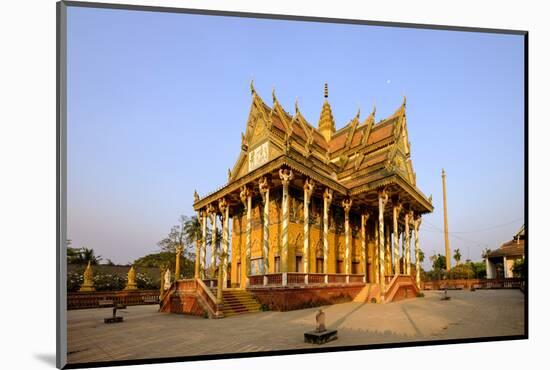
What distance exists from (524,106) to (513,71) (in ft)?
2.81

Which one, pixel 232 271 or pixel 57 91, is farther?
pixel 232 271

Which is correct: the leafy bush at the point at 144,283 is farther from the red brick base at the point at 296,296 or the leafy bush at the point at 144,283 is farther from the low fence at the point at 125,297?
the red brick base at the point at 296,296

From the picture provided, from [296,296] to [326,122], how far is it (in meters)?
12.2

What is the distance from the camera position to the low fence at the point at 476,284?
913 cm

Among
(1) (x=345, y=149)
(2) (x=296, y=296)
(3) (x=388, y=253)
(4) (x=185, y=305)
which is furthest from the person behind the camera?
(3) (x=388, y=253)

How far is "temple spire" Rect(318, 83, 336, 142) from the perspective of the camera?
64.3ft

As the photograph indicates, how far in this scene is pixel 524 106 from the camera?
850cm

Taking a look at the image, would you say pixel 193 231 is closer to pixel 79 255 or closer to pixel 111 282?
pixel 111 282

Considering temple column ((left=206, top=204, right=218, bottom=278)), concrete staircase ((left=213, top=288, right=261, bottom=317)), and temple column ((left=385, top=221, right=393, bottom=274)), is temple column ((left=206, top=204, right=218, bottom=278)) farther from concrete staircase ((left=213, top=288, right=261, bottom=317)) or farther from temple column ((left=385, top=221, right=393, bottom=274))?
temple column ((left=385, top=221, right=393, bottom=274))

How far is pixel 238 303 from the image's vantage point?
33.3ft

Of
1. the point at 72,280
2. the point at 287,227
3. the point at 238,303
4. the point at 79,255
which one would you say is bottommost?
the point at 238,303

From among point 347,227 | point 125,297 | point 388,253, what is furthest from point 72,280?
point 388,253

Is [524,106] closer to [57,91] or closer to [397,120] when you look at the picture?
[397,120]

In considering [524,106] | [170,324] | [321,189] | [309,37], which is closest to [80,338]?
[170,324]
